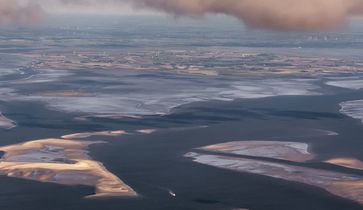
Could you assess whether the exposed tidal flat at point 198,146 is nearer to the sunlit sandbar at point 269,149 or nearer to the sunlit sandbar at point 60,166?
the sunlit sandbar at point 60,166

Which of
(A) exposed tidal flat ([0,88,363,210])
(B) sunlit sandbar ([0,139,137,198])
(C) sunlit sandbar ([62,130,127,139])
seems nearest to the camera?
(A) exposed tidal flat ([0,88,363,210])

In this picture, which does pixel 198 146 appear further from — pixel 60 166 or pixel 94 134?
pixel 60 166

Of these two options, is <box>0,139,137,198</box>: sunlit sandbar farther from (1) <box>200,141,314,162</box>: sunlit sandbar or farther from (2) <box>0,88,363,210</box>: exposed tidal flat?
(1) <box>200,141,314,162</box>: sunlit sandbar

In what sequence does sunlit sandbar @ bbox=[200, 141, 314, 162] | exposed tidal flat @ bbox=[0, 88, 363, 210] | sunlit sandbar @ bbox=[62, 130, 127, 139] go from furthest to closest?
sunlit sandbar @ bbox=[62, 130, 127, 139], sunlit sandbar @ bbox=[200, 141, 314, 162], exposed tidal flat @ bbox=[0, 88, 363, 210]

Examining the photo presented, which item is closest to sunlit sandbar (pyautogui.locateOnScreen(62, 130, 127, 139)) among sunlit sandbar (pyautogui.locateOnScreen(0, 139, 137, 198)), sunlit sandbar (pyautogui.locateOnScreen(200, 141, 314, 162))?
sunlit sandbar (pyautogui.locateOnScreen(0, 139, 137, 198))

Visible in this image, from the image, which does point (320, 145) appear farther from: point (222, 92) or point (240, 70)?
point (240, 70)

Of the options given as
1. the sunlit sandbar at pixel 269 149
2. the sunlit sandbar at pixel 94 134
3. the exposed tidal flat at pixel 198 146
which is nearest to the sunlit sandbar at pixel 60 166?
the exposed tidal flat at pixel 198 146
